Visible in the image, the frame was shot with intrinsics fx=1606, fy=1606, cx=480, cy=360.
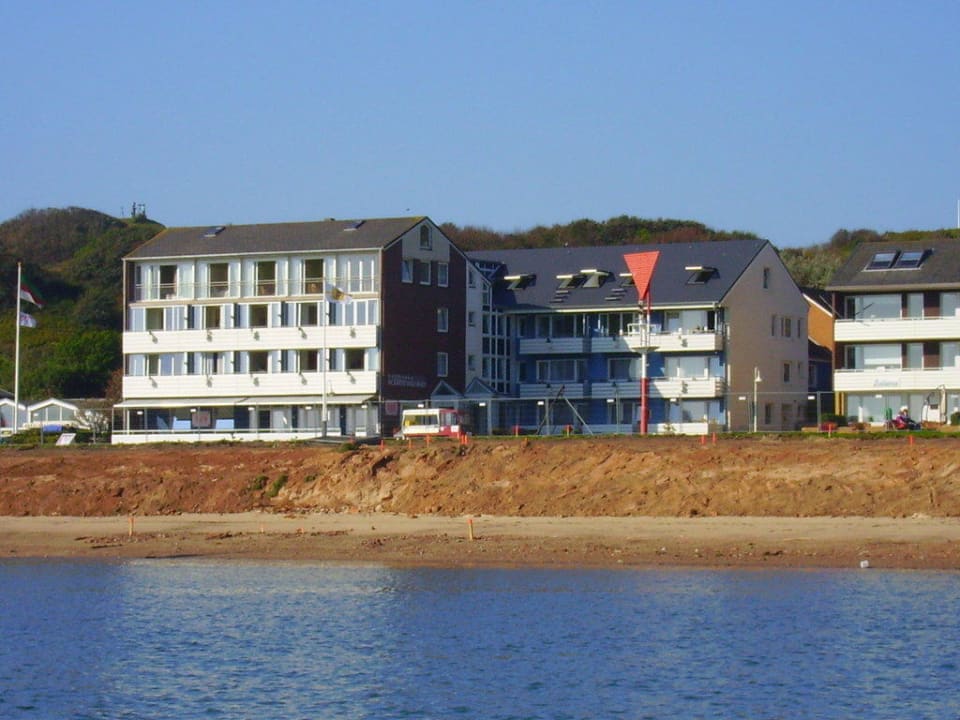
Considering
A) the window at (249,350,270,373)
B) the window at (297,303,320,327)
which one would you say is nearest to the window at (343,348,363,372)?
the window at (297,303,320,327)

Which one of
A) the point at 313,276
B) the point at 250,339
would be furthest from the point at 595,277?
the point at 250,339

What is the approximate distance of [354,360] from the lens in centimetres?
8756

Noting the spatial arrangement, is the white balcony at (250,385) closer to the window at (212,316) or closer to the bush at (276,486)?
the window at (212,316)

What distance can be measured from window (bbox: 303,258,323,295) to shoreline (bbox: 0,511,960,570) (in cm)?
3519

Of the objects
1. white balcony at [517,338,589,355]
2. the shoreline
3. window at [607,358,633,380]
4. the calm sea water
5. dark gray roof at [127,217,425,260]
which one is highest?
dark gray roof at [127,217,425,260]

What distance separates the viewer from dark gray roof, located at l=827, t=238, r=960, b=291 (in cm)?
8044

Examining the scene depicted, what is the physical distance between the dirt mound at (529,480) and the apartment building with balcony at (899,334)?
23.1 meters

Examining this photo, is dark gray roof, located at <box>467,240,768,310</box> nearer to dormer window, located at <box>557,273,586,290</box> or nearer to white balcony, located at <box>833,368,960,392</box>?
dormer window, located at <box>557,273,586,290</box>

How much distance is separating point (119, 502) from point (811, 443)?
2459cm

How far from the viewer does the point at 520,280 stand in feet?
315

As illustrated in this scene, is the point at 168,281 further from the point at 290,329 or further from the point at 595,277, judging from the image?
the point at 595,277

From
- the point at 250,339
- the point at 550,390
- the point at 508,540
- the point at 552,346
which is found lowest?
the point at 508,540

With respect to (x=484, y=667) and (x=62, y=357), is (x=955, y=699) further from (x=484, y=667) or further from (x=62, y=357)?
(x=62, y=357)

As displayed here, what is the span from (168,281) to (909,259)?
41.4m
